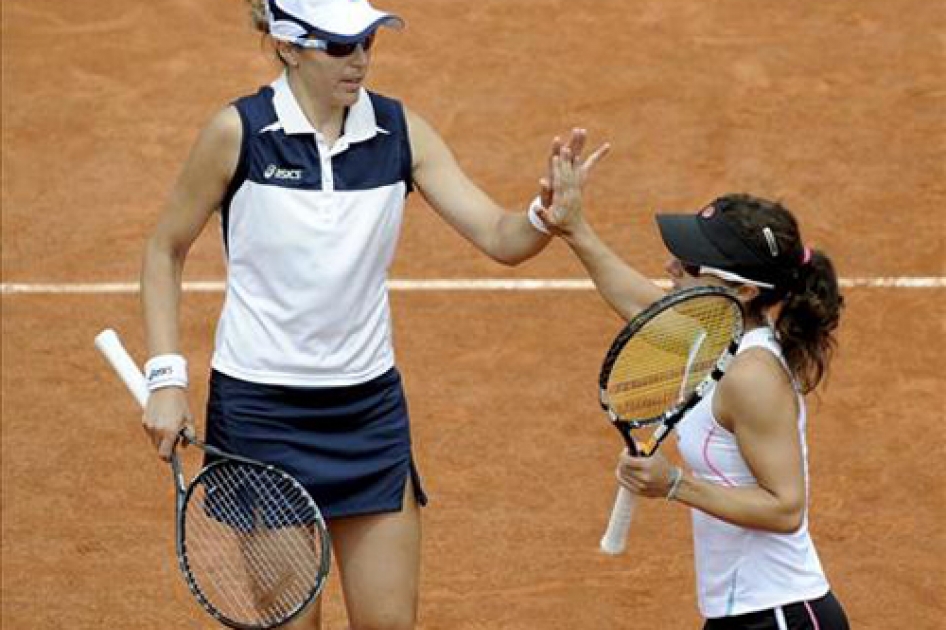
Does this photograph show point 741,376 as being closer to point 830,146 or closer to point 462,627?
point 462,627

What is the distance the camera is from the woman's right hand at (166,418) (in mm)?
5457

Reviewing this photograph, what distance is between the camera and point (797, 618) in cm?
529

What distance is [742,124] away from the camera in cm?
1131

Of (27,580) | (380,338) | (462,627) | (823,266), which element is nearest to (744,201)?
(823,266)

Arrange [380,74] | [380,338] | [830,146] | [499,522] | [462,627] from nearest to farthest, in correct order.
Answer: [380,338], [462,627], [499,522], [830,146], [380,74]

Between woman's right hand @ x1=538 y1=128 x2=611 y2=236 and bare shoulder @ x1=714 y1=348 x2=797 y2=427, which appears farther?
woman's right hand @ x1=538 y1=128 x2=611 y2=236

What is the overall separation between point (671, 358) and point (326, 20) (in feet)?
4.16

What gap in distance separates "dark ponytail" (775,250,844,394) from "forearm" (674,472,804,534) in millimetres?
311

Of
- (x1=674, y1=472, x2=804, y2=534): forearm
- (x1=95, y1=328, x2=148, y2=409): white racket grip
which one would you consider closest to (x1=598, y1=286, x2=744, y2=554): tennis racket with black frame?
(x1=674, y1=472, x2=804, y2=534): forearm

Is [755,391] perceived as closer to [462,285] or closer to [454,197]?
[454,197]

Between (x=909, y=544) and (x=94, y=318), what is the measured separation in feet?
13.4

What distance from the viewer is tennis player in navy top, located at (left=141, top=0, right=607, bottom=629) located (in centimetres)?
545

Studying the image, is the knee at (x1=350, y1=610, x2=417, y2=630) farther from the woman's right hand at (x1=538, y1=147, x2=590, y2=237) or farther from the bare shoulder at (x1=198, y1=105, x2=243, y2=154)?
the bare shoulder at (x1=198, y1=105, x2=243, y2=154)

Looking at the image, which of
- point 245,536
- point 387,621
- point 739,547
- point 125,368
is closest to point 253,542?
point 245,536
